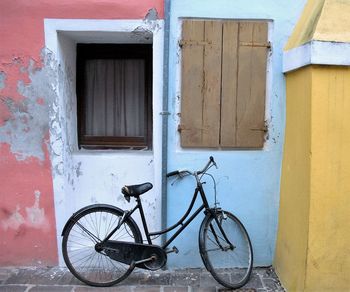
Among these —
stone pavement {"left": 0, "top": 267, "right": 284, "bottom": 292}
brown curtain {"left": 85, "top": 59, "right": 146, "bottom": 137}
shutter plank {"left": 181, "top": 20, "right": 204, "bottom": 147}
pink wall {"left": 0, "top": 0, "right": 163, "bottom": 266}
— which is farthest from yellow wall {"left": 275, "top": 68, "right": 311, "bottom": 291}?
brown curtain {"left": 85, "top": 59, "right": 146, "bottom": 137}

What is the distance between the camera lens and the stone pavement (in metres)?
4.52

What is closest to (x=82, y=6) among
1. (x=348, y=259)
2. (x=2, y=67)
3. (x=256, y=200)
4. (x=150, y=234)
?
(x=2, y=67)

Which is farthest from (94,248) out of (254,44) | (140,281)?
(254,44)

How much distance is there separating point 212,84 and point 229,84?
17cm

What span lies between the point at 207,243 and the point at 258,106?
151 cm

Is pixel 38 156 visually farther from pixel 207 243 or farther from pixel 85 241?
pixel 207 243

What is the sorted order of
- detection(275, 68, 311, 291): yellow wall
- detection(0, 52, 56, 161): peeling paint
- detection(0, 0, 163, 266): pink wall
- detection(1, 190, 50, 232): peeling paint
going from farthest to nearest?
detection(1, 190, 50, 232): peeling paint, detection(0, 52, 56, 161): peeling paint, detection(0, 0, 163, 266): pink wall, detection(275, 68, 311, 291): yellow wall

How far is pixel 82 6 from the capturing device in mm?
4617

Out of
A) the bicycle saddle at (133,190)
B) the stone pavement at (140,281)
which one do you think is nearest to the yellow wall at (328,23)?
the bicycle saddle at (133,190)

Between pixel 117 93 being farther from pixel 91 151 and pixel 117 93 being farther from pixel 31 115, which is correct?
pixel 31 115

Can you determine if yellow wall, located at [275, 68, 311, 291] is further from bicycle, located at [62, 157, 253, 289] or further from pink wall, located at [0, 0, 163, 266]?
pink wall, located at [0, 0, 163, 266]

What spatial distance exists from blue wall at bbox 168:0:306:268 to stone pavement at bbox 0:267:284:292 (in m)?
0.17

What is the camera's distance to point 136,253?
455cm

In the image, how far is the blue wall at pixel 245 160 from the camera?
4656mm
